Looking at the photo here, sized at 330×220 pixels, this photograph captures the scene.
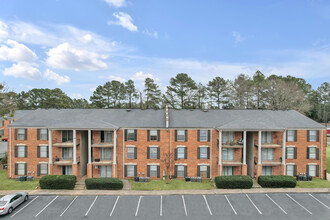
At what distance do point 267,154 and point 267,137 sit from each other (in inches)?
99.8

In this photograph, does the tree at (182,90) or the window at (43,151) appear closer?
the window at (43,151)

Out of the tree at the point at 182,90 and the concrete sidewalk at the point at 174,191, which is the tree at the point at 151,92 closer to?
the tree at the point at 182,90

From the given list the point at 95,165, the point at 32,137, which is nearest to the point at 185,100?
the point at 95,165

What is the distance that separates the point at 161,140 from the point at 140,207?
31.9 feet

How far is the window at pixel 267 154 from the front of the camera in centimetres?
2733

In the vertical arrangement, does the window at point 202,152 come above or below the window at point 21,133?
below

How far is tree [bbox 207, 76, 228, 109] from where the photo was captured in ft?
193

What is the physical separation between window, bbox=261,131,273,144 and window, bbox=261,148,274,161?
1.18 metres

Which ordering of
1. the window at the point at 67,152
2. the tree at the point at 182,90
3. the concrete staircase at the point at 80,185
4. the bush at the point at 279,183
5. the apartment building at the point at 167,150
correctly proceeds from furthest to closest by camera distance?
the tree at the point at 182,90 < the window at the point at 67,152 < the apartment building at the point at 167,150 < the concrete staircase at the point at 80,185 < the bush at the point at 279,183

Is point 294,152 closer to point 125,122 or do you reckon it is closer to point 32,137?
point 125,122

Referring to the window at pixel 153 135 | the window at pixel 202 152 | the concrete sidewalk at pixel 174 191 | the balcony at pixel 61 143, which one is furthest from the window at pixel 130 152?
the window at pixel 202 152

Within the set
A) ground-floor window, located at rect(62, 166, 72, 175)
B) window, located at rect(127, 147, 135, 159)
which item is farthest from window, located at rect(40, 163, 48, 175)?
window, located at rect(127, 147, 135, 159)

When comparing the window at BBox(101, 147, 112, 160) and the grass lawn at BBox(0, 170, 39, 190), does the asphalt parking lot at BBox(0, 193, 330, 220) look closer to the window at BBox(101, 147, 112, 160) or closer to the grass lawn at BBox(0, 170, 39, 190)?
the grass lawn at BBox(0, 170, 39, 190)

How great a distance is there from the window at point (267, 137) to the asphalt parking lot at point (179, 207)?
764 centimetres
